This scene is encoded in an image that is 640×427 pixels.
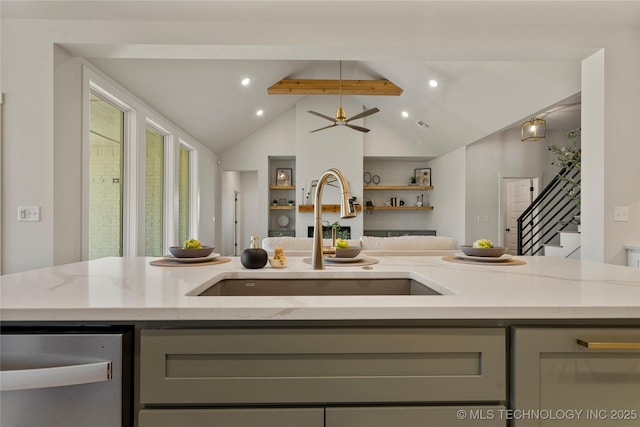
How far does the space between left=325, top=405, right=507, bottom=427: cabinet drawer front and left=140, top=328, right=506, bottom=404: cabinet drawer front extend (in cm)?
3

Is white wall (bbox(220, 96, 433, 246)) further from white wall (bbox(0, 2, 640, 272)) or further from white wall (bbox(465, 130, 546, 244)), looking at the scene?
white wall (bbox(0, 2, 640, 272))

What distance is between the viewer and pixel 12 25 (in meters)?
2.39

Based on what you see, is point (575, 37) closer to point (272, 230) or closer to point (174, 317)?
point (174, 317)

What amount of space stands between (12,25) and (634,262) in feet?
14.7

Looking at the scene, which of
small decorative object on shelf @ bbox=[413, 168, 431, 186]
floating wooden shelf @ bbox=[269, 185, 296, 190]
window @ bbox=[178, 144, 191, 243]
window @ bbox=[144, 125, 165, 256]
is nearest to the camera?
window @ bbox=[144, 125, 165, 256]

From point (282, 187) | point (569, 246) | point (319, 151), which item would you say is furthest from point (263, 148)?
point (569, 246)

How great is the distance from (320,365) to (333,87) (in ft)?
21.0

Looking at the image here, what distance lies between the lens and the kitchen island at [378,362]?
33.2 inches

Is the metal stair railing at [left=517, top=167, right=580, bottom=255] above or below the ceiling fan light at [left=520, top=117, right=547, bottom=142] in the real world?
below

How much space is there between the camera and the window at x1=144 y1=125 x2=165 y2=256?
15.5 ft

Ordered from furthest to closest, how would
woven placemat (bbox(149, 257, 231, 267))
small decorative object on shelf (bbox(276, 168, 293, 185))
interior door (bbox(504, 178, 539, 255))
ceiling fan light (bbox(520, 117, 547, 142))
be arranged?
small decorative object on shelf (bbox(276, 168, 293, 185))
interior door (bbox(504, 178, 539, 255))
ceiling fan light (bbox(520, 117, 547, 142))
woven placemat (bbox(149, 257, 231, 267))

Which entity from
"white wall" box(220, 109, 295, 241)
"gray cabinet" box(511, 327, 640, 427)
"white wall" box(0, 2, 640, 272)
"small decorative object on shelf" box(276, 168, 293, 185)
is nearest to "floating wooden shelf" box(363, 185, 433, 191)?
"small decorative object on shelf" box(276, 168, 293, 185)

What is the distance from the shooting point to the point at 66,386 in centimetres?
82

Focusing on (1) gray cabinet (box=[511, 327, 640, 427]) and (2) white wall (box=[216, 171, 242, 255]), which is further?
(2) white wall (box=[216, 171, 242, 255])
